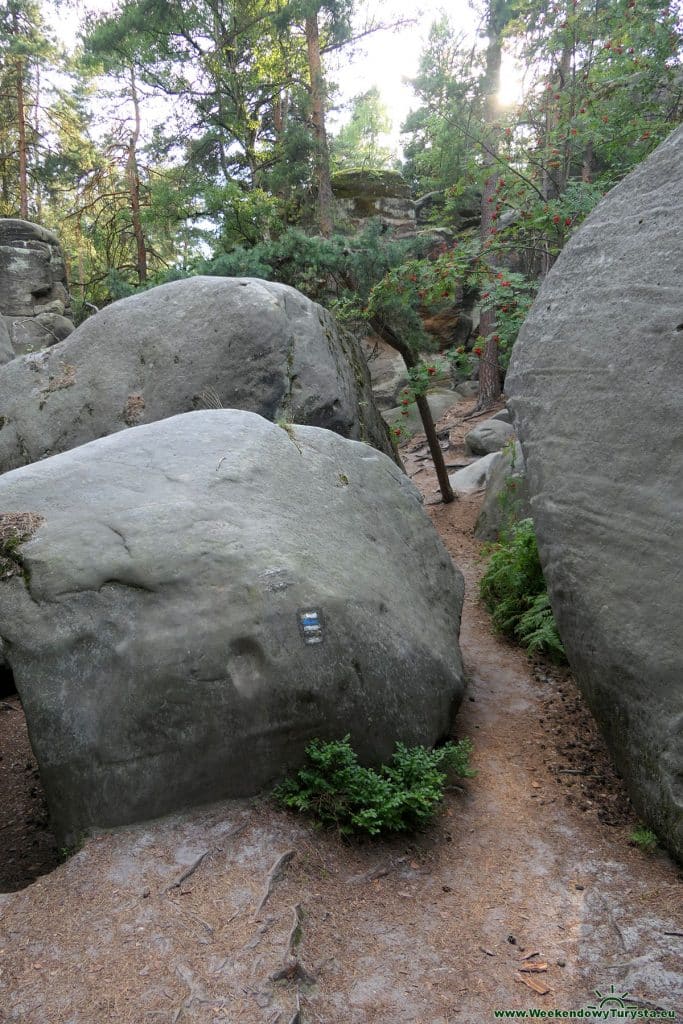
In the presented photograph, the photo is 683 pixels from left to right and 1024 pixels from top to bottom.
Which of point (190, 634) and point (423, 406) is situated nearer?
point (190, 634)

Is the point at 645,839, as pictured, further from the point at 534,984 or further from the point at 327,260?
the point at 327,260

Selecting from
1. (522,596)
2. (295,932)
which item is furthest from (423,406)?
(295,932)

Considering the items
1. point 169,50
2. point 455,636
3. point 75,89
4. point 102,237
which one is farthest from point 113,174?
point 455,636

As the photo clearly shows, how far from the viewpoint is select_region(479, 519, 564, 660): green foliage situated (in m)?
6.49

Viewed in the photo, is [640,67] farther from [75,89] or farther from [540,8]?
[75,89]

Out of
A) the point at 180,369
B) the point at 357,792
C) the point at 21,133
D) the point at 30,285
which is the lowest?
the point at 357,792

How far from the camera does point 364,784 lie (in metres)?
4.20

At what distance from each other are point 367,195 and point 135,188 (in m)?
7.36

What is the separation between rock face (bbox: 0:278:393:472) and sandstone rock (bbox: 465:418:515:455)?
6747 millimetres

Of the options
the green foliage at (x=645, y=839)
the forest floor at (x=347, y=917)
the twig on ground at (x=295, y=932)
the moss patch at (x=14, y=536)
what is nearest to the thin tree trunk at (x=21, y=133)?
the moss patch at (x=14, y=536)

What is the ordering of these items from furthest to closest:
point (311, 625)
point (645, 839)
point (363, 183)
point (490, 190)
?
point (363, 183) → point (490, 190) → point (311, 625) → point (645, 839)

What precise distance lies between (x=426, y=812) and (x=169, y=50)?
1887 centimetres

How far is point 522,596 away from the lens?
23.6 feet

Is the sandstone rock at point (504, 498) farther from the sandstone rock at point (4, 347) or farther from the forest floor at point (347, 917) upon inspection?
the sandstone rock at point (4, 347)
